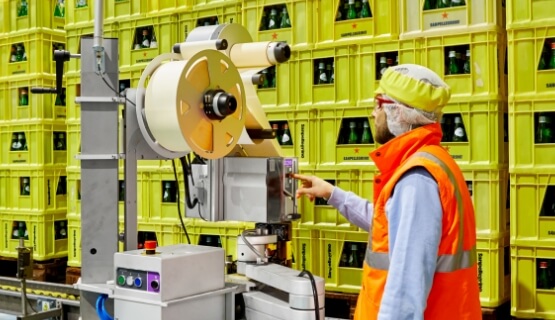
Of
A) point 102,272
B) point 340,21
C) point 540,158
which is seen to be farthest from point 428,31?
point 102,272

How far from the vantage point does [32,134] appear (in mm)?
8016

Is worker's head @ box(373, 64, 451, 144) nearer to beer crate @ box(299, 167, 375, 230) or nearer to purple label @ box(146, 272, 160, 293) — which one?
purple label @ box(146, 272, 160, 293)

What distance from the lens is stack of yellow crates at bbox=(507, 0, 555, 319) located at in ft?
16.8

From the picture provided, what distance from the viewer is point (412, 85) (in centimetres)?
283

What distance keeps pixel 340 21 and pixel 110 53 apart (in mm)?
2391

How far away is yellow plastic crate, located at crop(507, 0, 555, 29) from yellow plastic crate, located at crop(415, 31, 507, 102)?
0.17 meters

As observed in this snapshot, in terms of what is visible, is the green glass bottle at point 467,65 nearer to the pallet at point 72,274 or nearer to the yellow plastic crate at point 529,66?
the yellow plastic crate at point 529,66

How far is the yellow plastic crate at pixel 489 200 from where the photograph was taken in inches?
207

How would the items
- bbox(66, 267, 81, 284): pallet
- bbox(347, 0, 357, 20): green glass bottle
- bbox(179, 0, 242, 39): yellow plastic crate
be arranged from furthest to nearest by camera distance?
bbox(66, 267, 81, 284): pallet → bbox(179, 0, 242, 39): yellow plastic crate → bbox(347, 0, 357, 20): green glass bottle

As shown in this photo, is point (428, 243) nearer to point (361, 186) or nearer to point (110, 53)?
point (110, 53)

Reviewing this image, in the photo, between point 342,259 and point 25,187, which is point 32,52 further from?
point 342,259

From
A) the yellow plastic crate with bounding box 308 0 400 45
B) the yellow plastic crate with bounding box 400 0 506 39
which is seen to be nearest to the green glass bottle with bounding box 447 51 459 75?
the yellow plastic crate with bounding box 400 0 506 39

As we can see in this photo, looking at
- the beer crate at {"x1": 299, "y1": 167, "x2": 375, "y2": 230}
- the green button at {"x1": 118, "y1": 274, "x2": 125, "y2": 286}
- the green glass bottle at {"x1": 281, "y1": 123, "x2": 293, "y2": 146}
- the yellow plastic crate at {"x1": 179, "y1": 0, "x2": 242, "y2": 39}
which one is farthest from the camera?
the yellow plastic crate at {"x1": 179, "y1": 0, "x2": 242, "y2": 39}

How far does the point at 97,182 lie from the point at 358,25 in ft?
9.07
